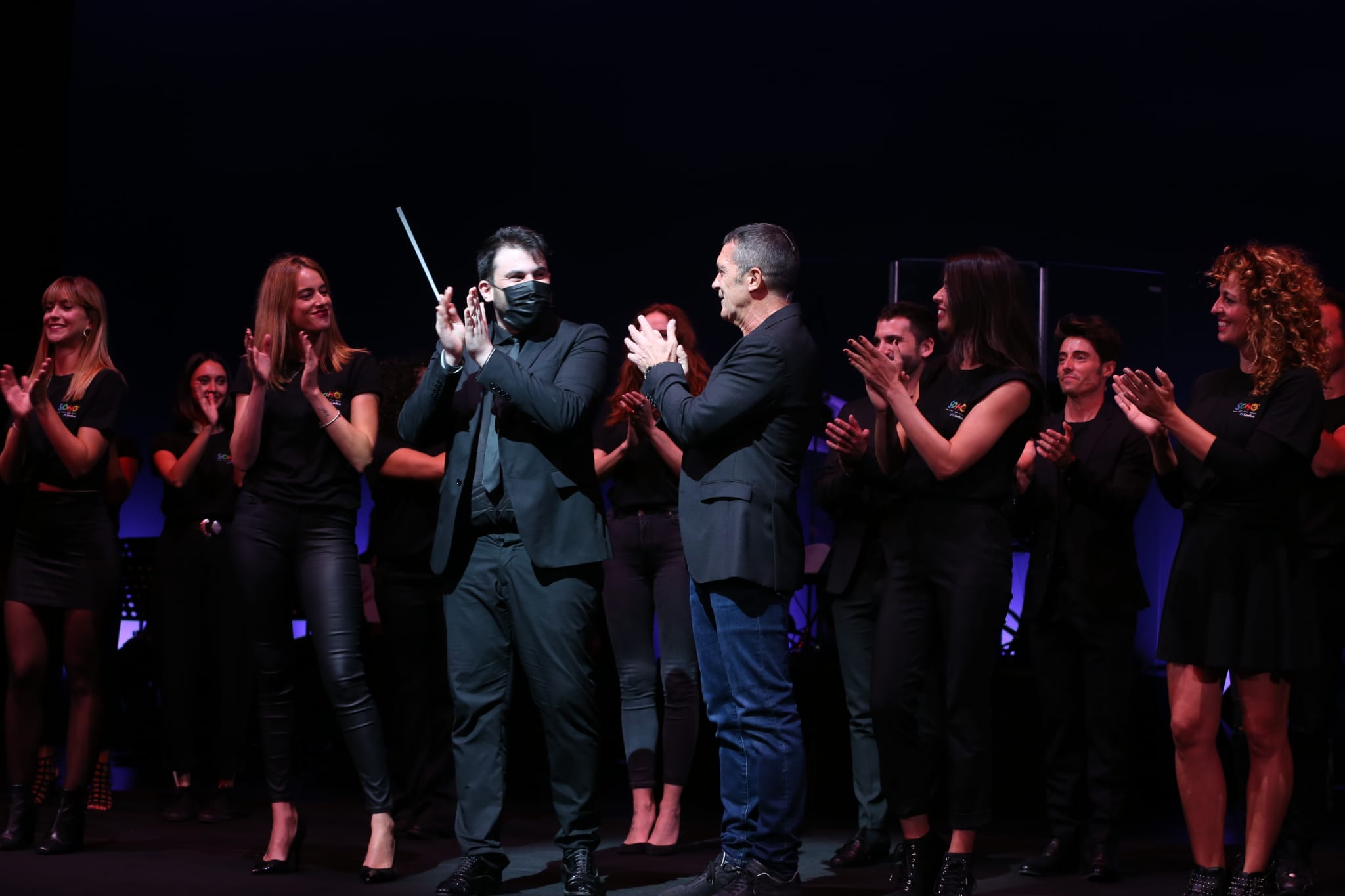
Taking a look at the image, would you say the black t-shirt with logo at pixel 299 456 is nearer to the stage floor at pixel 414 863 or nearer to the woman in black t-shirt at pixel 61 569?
the woman in black t-shirt at pixel 61 569

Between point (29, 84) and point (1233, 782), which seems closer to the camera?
point (1233, 782)

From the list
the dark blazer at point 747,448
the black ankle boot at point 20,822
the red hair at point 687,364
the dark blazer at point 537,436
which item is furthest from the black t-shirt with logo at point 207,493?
the dark blazer at point 747,448

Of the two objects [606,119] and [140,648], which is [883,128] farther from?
[140,648]

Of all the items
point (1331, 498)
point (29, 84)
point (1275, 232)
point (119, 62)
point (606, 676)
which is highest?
point (119, 62)

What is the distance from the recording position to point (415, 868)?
3635mm

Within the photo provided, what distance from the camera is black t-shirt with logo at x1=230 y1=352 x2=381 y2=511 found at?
3.53 m

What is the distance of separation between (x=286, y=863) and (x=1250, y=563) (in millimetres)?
2504

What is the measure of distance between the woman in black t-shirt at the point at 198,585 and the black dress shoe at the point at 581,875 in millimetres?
1813

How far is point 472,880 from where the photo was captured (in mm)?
3158

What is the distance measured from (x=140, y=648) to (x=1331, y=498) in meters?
5.02

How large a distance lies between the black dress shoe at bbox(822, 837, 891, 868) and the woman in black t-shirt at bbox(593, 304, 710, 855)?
487 mm

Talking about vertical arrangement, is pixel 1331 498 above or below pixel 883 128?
below

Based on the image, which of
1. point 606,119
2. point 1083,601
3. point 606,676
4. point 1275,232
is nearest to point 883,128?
point 606,119

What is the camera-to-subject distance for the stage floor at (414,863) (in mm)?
3396
